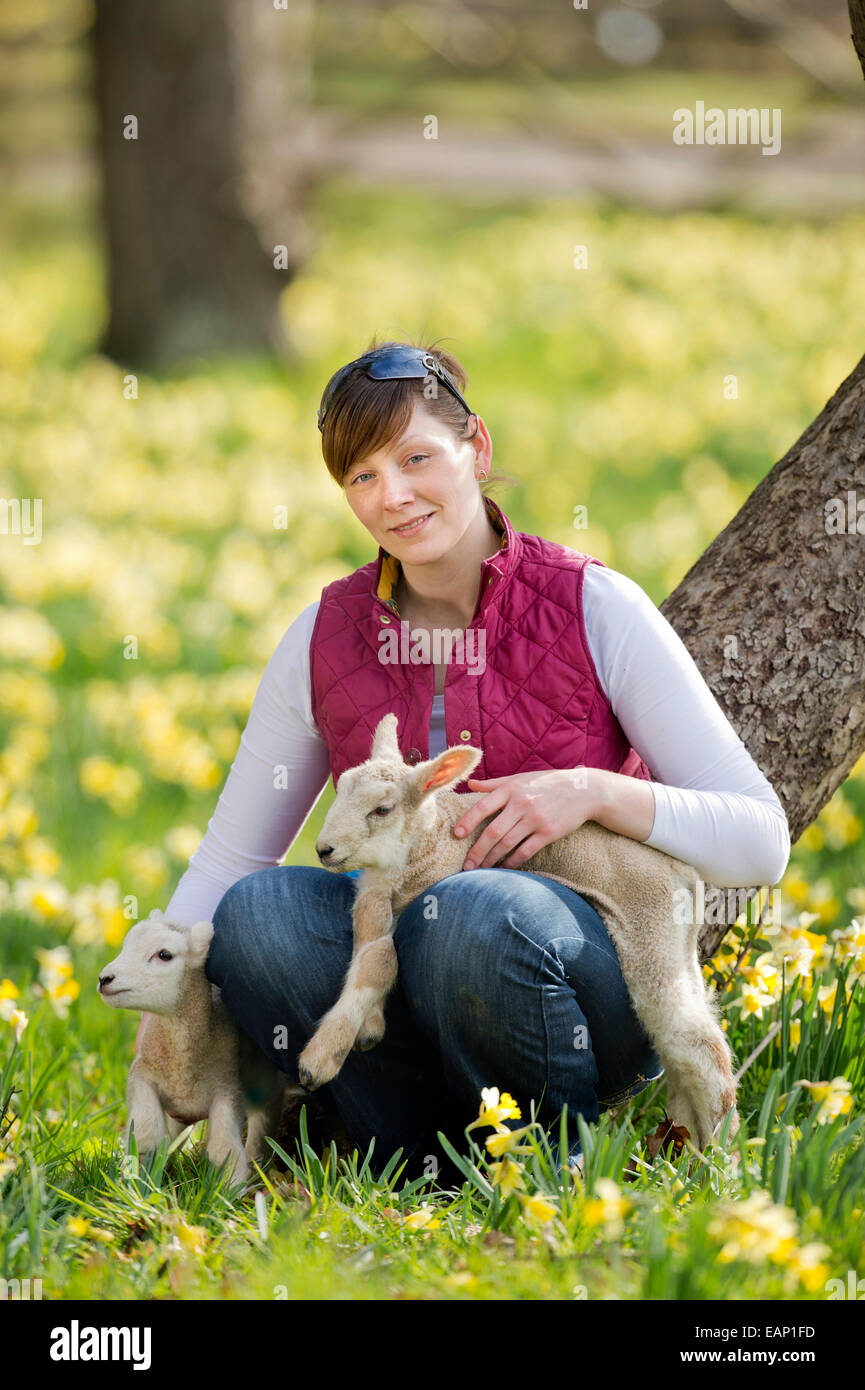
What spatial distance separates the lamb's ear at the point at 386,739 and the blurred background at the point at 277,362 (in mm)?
1461

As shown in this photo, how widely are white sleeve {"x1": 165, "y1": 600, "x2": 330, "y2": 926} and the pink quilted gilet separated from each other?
108 mm

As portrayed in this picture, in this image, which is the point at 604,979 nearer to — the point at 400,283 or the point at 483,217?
the point at 400,283

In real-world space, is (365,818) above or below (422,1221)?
above

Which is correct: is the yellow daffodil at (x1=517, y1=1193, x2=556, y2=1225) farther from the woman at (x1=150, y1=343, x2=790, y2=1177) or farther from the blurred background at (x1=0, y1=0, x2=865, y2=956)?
the blurred background at (x1=0, y1=0, x2=865, y2=956)

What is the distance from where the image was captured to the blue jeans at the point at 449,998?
2.48 m

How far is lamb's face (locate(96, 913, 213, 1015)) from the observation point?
2652 mm

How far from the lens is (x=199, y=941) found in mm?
2748

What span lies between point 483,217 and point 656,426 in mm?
9093

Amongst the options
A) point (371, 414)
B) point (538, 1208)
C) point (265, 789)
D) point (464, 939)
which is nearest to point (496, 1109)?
point (538, 1208)

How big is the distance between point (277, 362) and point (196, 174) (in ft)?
4.56

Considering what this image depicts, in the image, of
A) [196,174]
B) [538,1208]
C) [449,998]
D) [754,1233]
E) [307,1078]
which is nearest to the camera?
[754,1233]

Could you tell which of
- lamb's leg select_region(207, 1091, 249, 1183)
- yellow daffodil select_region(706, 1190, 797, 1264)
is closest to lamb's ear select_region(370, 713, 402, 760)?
lamb's leg select_region(207, 1091, 249, 1183)

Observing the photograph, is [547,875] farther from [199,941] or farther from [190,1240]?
[190,1240]

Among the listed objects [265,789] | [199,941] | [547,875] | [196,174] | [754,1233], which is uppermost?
[196,174]
